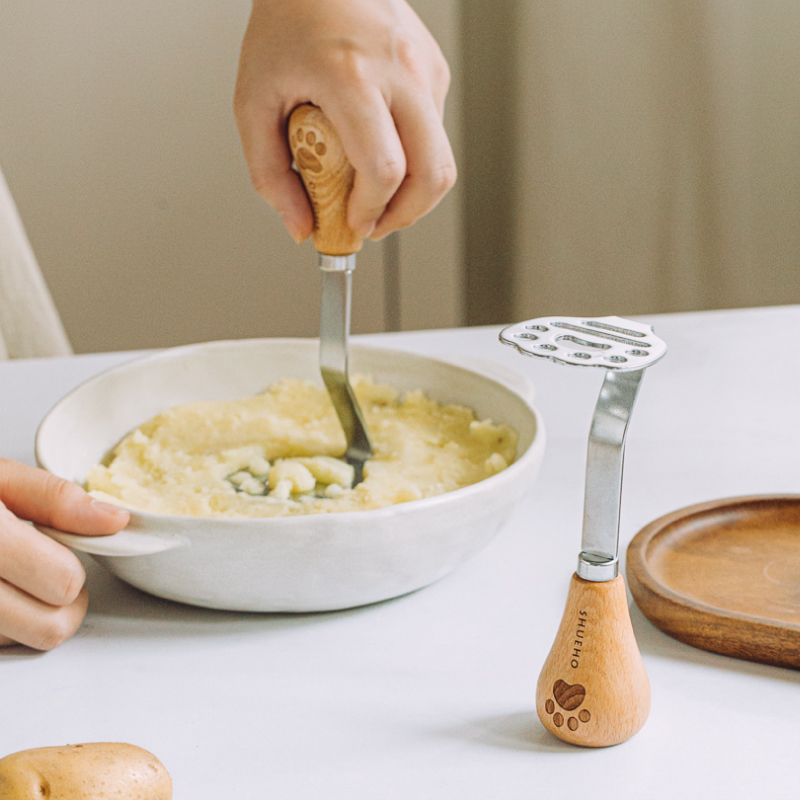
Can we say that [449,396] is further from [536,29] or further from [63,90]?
[63,90]

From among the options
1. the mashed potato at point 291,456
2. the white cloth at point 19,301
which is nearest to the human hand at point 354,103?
the mashed potato at point 291,456

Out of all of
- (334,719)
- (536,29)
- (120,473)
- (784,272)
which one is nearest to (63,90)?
(536,29)

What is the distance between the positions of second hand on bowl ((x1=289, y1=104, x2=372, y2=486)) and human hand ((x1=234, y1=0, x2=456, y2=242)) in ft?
0.04

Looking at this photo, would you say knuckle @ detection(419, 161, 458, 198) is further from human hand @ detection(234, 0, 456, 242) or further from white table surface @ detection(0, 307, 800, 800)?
white table surface @ detection(0, 307, 800, 800)

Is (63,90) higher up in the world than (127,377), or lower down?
higher up

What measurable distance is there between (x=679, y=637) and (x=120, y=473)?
406mm

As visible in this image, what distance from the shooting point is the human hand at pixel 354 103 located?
667mm

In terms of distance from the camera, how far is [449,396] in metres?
0.83

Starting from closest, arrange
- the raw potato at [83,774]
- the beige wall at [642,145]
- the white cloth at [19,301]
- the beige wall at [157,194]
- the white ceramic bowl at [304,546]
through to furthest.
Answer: the raw potato at [83,774]
the white ceramic bowl at [304,546]
the white cloth at [19,301]
the beige wall at [642,145]
the beige wall at [157,194]

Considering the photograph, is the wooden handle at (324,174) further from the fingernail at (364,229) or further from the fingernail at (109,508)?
the fingernail at (109,508)

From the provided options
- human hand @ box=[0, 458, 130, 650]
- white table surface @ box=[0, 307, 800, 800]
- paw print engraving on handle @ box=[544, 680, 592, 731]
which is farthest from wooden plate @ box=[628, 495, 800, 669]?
human hand @ box=[0, 458, 130, 650]

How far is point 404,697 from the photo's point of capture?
0.51 m

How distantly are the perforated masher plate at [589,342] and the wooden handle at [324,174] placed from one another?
0.31 m

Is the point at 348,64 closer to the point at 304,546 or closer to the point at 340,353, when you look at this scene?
the point at 340,353
